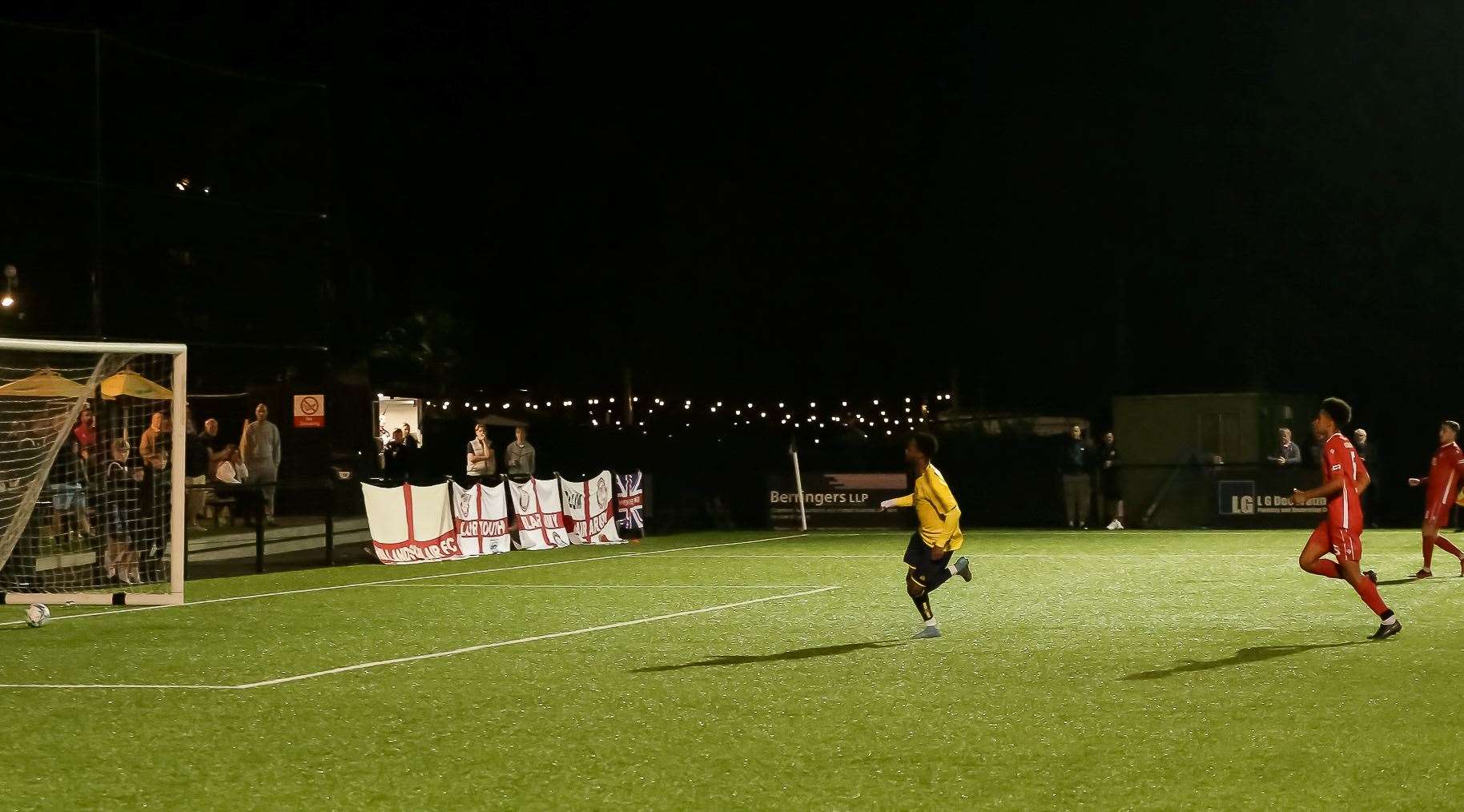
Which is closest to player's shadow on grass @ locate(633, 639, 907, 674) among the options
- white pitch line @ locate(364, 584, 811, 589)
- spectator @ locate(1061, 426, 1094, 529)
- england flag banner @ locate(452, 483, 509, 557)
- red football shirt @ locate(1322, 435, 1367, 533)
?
red football shirt @ locate(1322, 435, 1367, 533)

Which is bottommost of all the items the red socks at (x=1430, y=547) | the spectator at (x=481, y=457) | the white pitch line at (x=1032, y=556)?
the white pitch line at (x=1032, y=556)

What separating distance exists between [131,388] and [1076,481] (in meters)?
17.6

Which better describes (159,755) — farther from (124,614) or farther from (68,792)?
(124,614)

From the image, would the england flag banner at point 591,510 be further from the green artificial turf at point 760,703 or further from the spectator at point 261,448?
the green artificial turf at point 760,703

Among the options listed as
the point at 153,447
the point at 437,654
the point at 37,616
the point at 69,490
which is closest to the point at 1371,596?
the point at 437,654

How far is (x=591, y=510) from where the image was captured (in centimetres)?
2862

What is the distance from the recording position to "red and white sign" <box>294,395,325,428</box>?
2517 centimetres

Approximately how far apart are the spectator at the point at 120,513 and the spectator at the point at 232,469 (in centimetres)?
251

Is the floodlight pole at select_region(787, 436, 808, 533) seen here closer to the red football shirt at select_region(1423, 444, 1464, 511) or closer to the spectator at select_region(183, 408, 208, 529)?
the spectator at select_region(183, 408, 208, 529)

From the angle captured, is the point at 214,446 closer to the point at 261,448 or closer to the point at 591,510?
the point at 261,448

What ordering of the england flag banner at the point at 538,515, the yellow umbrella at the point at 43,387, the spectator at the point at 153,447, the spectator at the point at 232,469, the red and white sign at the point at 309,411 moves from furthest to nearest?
the england flag banner at the point at 538,515
the red and white sign at the point at 309,411
the spectator at the point at 232,469
the spectator at the point at 153,447
the yellow umbrella at the point at 43,387

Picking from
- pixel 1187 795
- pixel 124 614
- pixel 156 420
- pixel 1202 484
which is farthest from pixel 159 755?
pixel 1202 484

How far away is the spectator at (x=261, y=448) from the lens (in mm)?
24016

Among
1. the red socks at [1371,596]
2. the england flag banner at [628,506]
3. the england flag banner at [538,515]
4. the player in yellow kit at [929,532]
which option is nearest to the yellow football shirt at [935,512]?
the player in yellow kit at [929,532]
